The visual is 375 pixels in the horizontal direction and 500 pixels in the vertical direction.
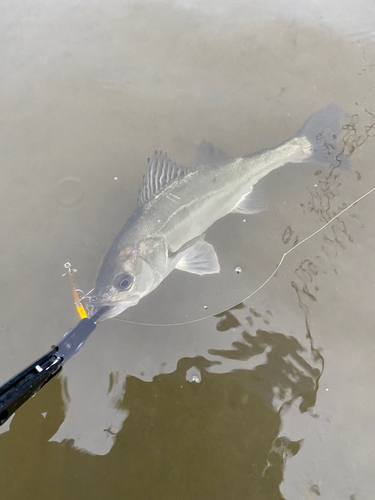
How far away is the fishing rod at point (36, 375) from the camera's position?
1506 millimetres

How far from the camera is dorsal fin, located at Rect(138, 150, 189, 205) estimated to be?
9.07 feet

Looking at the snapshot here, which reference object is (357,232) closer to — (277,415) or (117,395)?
(277,415)

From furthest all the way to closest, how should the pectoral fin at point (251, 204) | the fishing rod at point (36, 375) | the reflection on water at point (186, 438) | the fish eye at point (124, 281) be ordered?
the pectoral fin at point (251, 204), the reflection on water at point (186, 438), the fish eye at point (124, 281), the fishing rod at point (36, 375)

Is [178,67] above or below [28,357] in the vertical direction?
above

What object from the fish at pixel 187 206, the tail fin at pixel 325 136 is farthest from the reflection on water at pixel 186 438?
the tail fin at pixel 325 136

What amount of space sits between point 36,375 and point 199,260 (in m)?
1.63

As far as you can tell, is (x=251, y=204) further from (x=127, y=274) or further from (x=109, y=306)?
(x=109, y=306)

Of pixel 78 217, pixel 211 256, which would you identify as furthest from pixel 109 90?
pixel 211 256

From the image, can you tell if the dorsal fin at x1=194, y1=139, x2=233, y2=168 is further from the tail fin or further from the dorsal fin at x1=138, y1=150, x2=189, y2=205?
the tail fin

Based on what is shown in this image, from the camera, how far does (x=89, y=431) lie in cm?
269

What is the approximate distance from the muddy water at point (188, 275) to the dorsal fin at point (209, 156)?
0.30m

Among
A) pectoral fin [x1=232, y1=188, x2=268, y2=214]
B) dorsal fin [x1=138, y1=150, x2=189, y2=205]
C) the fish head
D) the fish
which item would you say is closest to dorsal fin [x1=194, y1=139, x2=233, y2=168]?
the fish

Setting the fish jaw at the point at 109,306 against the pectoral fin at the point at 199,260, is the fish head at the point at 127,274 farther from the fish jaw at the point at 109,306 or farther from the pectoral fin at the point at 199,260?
the pectoral fin at the point at 199,260

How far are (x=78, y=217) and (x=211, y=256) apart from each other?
1.39 meters
